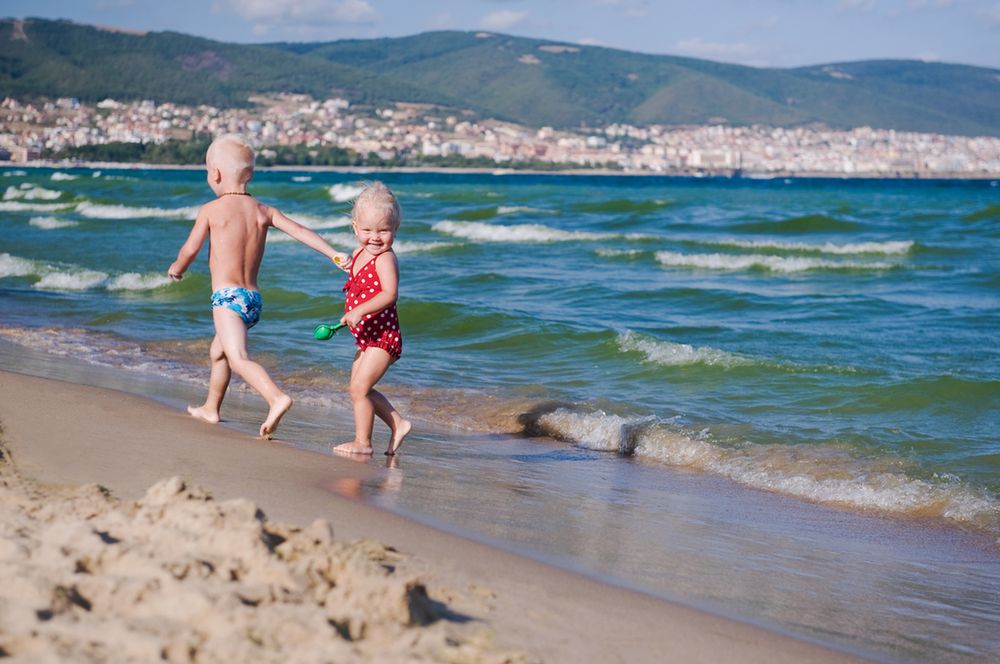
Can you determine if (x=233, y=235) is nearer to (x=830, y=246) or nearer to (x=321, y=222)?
(x=830, y=246)

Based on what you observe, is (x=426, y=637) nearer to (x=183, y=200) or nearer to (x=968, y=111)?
(x=183, y=200)

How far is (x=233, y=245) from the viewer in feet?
18.1

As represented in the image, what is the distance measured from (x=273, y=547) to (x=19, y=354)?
19.9 feet

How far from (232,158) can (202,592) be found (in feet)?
10.6

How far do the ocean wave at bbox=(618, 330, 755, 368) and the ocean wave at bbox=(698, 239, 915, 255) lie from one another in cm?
1399

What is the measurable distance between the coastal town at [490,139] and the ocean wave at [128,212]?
59.5 meters

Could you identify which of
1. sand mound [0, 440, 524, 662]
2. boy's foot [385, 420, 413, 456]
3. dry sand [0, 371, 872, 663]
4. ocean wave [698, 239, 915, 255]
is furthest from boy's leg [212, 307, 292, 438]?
ocean wave [698, 239, 915, 255]

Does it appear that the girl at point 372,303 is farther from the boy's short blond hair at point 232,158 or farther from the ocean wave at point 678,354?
the ocean wave at point 678,354

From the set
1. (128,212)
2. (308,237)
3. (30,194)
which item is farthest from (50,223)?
(308,237)

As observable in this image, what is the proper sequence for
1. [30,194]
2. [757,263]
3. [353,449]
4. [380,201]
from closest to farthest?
[380,201], [353,449], [757,263], [30,194]

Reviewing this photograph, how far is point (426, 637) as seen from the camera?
2.67 metres

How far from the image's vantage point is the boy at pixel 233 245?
548 centimetres

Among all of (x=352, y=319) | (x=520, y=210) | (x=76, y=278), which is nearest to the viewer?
(x=352, y=319)

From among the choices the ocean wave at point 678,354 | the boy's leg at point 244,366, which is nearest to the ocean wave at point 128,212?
the ocean wave at point 678,354
